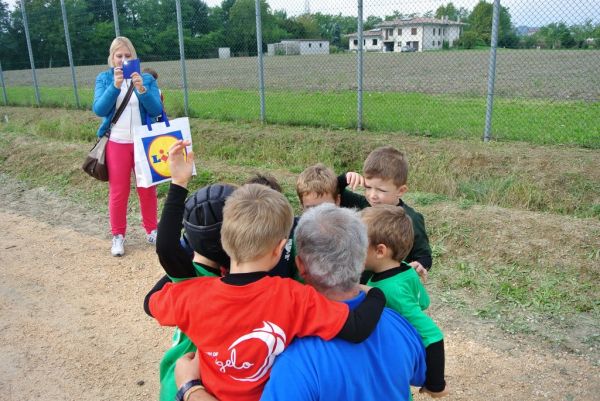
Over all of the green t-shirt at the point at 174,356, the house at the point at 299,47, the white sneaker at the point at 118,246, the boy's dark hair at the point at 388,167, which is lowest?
the white sneaker at the point at 118,246

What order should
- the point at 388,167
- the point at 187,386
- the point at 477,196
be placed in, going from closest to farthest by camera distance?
1. the point at 187,386
2. the point at 388,167
3. the point at 477,196

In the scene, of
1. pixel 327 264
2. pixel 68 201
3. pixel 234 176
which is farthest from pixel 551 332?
pixel 68 201

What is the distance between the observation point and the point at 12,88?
1597 cm

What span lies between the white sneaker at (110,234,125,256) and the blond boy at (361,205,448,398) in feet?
12.5

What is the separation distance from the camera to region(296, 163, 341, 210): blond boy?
2.73m

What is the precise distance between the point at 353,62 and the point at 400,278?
8060mm

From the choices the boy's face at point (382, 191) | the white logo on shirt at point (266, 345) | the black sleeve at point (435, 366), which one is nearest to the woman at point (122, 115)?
the boy's face at point (382, 191)

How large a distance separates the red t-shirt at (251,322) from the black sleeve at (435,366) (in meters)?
0.44

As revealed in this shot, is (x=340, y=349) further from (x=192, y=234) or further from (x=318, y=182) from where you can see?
(x=318, y=182)

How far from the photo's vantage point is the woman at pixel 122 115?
4730 millimetres

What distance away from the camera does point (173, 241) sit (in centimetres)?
178

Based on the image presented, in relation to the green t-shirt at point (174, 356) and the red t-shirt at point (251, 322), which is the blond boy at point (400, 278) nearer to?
the red t-shirt at point (251, 322)

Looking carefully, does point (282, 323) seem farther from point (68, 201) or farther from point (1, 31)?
point (1, 31)

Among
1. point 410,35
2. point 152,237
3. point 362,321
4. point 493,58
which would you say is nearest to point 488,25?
point 493,58
